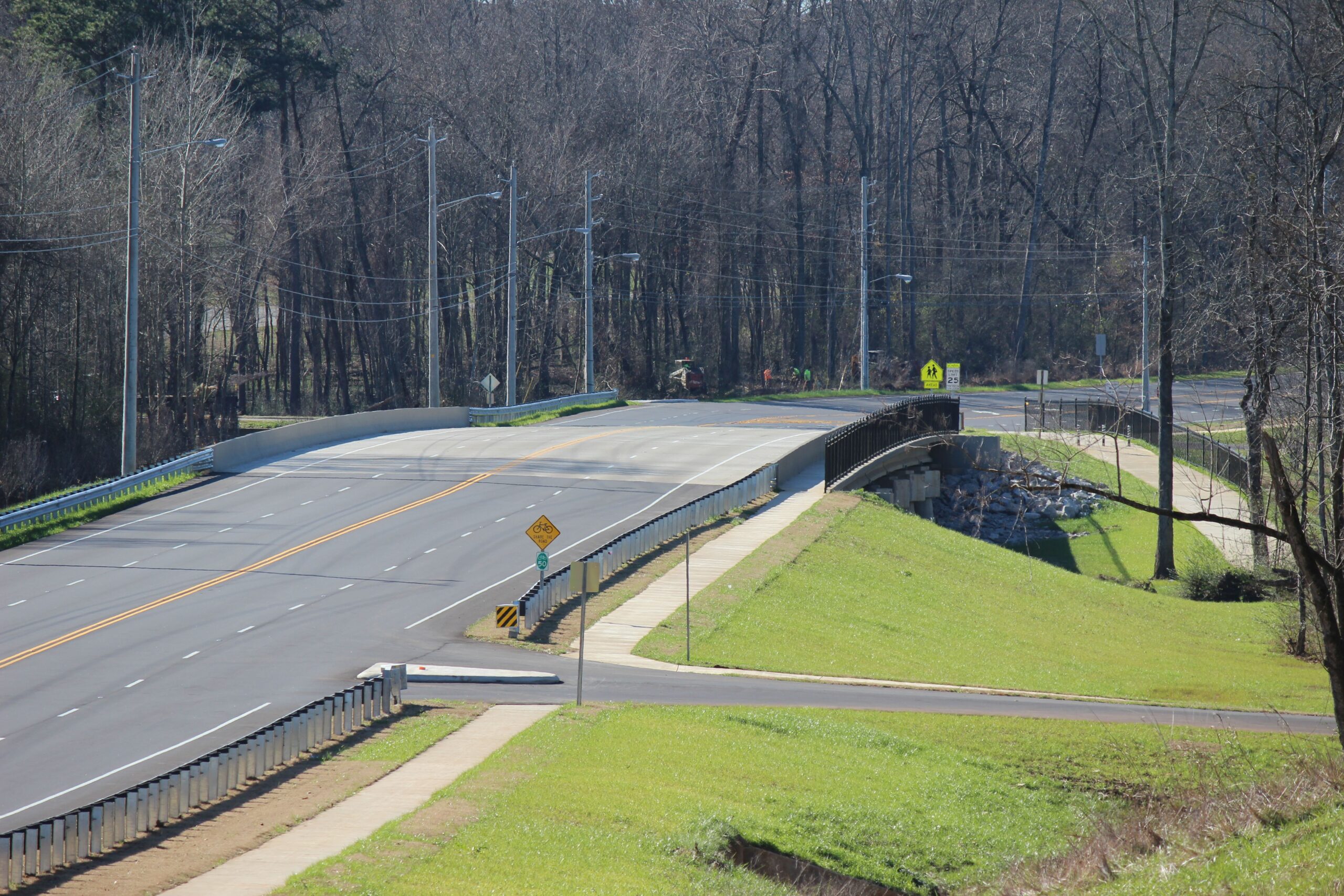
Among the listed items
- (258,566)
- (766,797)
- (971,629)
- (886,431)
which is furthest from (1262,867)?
(886,431)

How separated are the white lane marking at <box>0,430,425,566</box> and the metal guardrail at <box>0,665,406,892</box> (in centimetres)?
1554

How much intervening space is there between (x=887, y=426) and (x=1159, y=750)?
27.2 metres

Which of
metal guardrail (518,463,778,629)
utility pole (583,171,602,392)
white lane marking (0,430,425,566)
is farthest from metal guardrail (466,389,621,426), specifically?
metal guardrail (518,463,778,629)

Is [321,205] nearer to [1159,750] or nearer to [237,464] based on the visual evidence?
[237,464]

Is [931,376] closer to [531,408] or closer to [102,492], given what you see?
[531,408]

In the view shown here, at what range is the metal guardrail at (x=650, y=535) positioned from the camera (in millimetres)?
26031

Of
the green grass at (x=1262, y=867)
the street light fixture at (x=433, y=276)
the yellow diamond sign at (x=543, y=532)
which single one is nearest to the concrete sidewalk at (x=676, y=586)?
the yellow diamond sign at (x=543, y=532)

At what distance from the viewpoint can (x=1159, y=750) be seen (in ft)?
64.2

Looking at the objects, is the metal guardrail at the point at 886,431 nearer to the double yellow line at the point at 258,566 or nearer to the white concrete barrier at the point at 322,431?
the double yellow line at the point at 258,566

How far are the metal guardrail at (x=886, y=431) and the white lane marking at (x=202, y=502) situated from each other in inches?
648

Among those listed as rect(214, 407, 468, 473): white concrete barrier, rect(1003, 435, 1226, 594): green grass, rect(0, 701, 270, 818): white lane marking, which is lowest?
rect(1003, 435, 1226, 594): green grass

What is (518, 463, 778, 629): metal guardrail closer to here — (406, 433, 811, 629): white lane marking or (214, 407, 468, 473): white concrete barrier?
(406, 433, 811, 629): white lane marking

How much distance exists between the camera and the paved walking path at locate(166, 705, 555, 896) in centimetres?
1215

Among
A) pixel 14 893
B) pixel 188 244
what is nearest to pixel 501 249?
pixel 188 244
